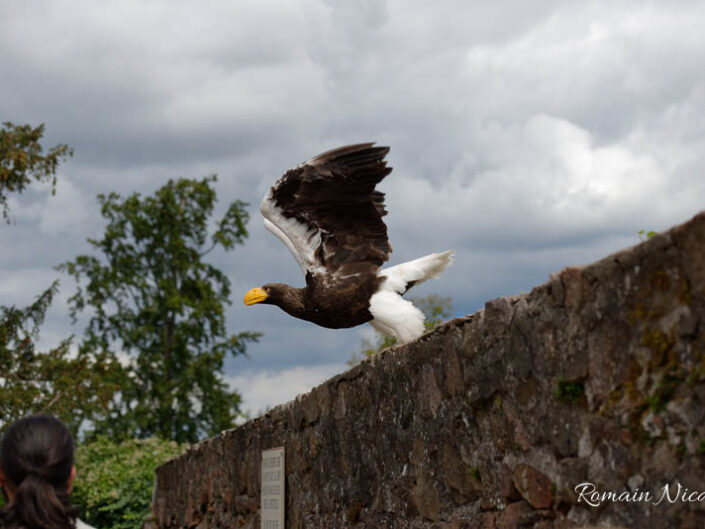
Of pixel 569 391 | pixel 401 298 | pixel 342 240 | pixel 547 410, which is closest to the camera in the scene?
pixel 569 391

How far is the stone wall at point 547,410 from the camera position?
2.57 meters

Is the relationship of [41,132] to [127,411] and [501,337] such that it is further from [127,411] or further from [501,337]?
[501,337]

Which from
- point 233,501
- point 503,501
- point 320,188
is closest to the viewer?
point 503,501

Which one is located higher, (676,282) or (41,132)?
(41,132)

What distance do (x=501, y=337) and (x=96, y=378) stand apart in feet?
52.4

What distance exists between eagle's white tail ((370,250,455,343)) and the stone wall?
88 centimetres

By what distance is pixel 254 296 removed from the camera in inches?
275

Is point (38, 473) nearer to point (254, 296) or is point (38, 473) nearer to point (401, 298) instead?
point (401, 298)

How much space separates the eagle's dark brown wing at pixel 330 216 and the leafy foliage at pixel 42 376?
12.1 meters

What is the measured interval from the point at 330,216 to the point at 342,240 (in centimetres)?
18

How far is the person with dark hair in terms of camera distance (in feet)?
7.52

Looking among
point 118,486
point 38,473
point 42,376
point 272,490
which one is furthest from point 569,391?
point 42,376

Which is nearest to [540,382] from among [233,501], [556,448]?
[556,448]

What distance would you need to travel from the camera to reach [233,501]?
24.7 ft
